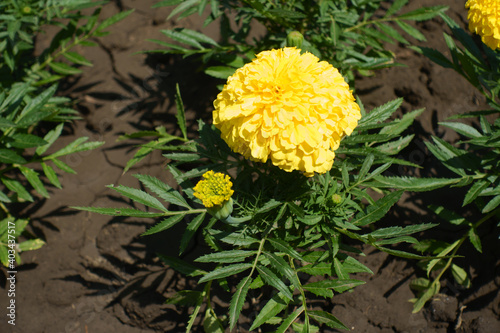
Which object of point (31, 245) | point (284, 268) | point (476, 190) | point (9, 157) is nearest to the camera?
point (284, 268)

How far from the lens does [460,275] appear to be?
2.11 m

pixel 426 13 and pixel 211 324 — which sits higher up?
pixel 426 13

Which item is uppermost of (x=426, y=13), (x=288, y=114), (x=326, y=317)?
(x=426, y=13)

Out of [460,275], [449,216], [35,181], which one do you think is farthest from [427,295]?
[35,181]

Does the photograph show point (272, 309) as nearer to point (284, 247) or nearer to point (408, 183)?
point (284, 247)

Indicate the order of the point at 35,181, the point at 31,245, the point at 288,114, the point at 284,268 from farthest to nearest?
the point at 31,245, the point at 35,181, the point at 284,268, the point at 288,114

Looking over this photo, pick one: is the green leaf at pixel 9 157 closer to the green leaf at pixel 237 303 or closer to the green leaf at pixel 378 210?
the green leaf at pixel 237 303

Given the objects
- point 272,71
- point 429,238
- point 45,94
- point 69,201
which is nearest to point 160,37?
point 45,94

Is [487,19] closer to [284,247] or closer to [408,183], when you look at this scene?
[408,183]

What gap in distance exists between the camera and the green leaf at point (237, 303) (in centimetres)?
136

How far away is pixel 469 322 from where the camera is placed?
2.09 metres

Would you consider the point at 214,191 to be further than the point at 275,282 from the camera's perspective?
No

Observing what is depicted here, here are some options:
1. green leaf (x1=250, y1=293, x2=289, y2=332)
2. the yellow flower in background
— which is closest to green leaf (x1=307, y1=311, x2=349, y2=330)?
green leaf (x1=250, y1=293, x2=289, y2=332)

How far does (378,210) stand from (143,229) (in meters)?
1.43
